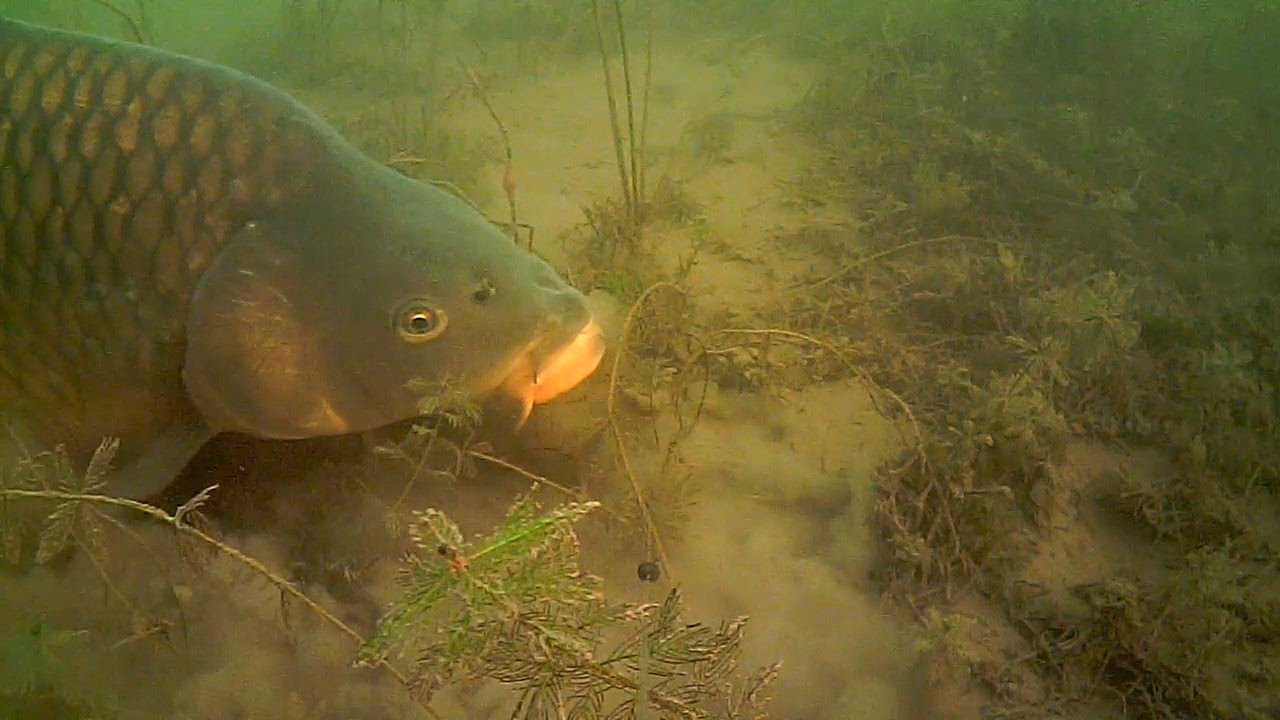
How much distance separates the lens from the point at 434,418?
9.82 ft

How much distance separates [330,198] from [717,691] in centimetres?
213

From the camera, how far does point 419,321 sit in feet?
8.54

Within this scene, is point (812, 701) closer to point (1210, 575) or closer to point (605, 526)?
point (605, 526)

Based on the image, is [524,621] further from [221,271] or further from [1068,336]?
[1068,336]

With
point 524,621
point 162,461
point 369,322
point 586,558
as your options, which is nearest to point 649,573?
point 586,558

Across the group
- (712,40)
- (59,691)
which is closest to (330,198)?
(59,691)

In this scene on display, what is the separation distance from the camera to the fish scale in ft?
8.64

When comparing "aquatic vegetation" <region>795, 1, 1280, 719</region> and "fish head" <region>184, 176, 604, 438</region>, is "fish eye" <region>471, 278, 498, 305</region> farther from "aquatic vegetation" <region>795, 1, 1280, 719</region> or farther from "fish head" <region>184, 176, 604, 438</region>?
"aquatic vegetation" <region>795, 1, 1280, 719</region>

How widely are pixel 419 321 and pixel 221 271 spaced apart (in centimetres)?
73

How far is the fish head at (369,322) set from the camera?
2613mm

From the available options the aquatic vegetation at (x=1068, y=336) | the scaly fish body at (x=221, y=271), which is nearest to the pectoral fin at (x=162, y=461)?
the scaly fish body at (x=221, y=271)

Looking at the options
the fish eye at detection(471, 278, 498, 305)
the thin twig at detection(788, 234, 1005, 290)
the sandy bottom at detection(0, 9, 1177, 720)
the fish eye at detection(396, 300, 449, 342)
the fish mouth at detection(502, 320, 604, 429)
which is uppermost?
→ the fish eye at detection(471, 278, 498, 305)

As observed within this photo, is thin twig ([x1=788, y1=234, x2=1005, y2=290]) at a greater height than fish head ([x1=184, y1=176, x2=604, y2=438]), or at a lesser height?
lesser

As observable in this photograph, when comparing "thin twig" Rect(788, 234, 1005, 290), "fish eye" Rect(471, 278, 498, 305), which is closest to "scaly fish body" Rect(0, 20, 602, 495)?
"fish eye" Rect(471, 278, 498, 305)
